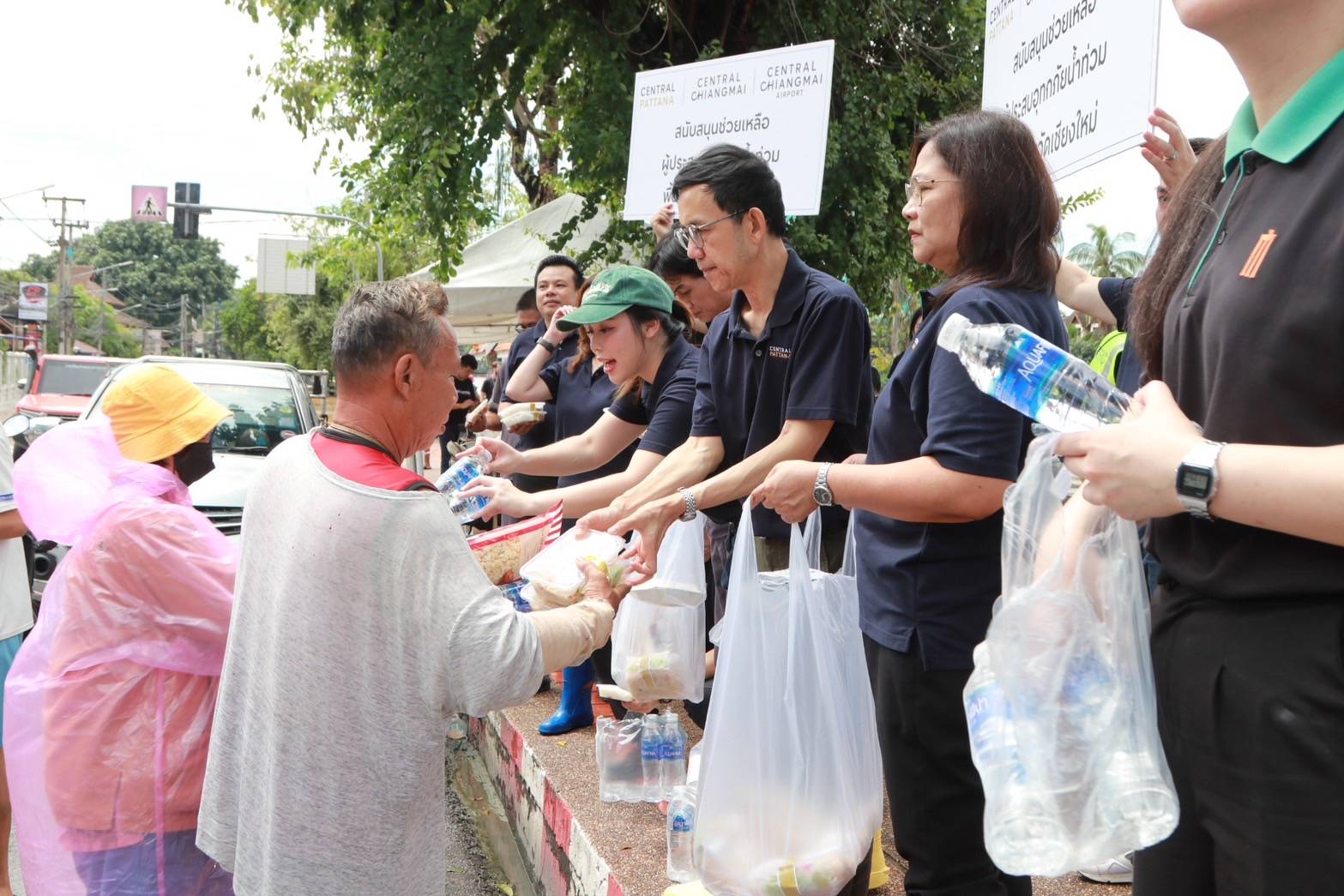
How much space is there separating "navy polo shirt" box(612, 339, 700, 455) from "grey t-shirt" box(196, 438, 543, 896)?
1651 mm

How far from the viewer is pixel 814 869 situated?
2.22 meters

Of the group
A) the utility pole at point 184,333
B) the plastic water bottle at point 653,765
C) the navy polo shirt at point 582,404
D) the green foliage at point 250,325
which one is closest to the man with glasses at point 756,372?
the plastic water bottle at point 653,765

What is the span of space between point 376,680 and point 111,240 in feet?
459

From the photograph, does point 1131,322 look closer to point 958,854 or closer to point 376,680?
point 958,854

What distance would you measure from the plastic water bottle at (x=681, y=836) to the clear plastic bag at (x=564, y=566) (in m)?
0.82

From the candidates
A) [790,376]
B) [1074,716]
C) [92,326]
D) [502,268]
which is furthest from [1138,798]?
[92,326]

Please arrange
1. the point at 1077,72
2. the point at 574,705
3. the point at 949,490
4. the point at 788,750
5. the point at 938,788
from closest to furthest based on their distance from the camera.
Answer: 1. the point at 949,490
2. the point at 938,788
3. the point at 788,750
4. the point at 1077,72
5. the point at 574,705

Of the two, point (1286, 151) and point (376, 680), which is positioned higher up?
point (1286, 151)

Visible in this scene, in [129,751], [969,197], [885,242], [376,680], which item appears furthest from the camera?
[885,242]

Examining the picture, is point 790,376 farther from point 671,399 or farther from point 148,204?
point 148,204

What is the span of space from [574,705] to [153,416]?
2285 mm

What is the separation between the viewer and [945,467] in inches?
78.3

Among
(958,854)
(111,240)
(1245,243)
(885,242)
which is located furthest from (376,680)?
(111,240)

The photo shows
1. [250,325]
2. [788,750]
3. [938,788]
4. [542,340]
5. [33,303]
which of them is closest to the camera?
[938,788]
